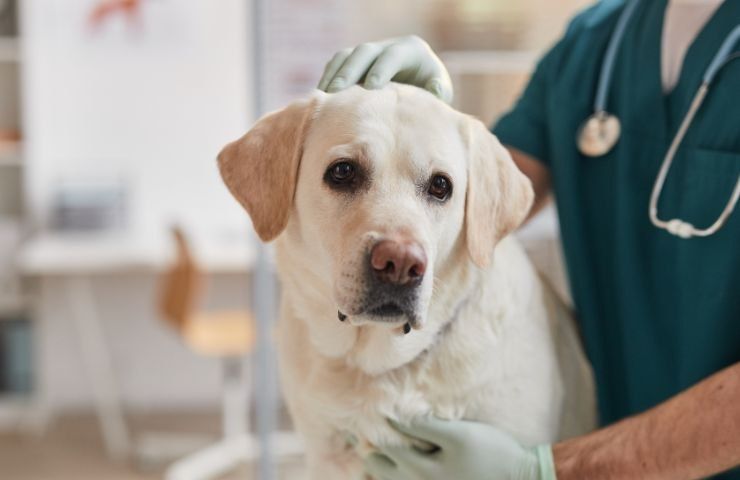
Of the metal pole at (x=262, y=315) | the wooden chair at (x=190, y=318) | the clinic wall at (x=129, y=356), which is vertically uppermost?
the metal pole at (x=262, y=315)

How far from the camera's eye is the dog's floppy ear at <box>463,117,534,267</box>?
1.09m

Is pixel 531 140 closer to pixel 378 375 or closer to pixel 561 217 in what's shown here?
pixel 561 217

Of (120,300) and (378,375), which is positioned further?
(120,300)

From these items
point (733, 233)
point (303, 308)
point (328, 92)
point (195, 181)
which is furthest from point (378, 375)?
point (195, 181)

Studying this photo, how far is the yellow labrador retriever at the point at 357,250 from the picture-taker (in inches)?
41.1

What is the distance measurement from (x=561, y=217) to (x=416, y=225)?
409 millimetres

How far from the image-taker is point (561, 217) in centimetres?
133

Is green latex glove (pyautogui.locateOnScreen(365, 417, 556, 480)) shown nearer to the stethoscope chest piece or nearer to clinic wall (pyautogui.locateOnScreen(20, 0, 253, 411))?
the stethoscope chest piece

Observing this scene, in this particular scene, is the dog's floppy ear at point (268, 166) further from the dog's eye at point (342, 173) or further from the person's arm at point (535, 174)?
the person's arm at point (535, 174)

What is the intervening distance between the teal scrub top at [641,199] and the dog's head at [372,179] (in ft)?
0.67

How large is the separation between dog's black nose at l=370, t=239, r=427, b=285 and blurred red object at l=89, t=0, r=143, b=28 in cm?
376

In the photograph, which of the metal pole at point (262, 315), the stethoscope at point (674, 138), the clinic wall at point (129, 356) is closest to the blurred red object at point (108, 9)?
the clinic wall at point (129, 356)

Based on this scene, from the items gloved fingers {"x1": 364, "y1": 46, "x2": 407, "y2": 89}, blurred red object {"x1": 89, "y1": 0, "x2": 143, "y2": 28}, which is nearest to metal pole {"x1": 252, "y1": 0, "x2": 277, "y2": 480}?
gloved fingers {"x1": 364, "y1": 46, "x2": 407, "y2": 89}

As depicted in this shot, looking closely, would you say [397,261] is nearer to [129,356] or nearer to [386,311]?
[386,311]
